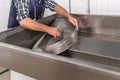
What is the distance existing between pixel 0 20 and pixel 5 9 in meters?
0.10

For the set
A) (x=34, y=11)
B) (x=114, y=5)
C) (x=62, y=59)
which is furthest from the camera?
(x=114, y=5)

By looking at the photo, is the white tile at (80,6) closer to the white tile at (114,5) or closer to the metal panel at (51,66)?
the white tile at (114,5)

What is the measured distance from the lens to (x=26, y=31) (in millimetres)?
1069

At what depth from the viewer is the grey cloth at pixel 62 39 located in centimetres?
88

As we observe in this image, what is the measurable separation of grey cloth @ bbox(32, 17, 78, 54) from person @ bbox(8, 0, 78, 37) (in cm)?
3

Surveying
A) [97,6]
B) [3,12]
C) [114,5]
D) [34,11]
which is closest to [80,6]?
[97,6]

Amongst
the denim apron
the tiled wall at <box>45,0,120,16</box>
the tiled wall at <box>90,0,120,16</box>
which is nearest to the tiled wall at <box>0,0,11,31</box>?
the denim apron

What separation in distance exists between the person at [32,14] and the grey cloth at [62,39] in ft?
0.11

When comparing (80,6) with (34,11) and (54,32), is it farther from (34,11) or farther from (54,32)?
(54,32)

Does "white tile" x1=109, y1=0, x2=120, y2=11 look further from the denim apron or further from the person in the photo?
the denim apron

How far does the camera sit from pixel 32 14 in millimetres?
1202

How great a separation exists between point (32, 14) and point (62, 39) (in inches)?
Answer: 14.3

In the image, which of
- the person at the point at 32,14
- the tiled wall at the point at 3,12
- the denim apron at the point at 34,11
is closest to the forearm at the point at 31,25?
the person at the point at 32,14

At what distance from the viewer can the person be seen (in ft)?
3.34
